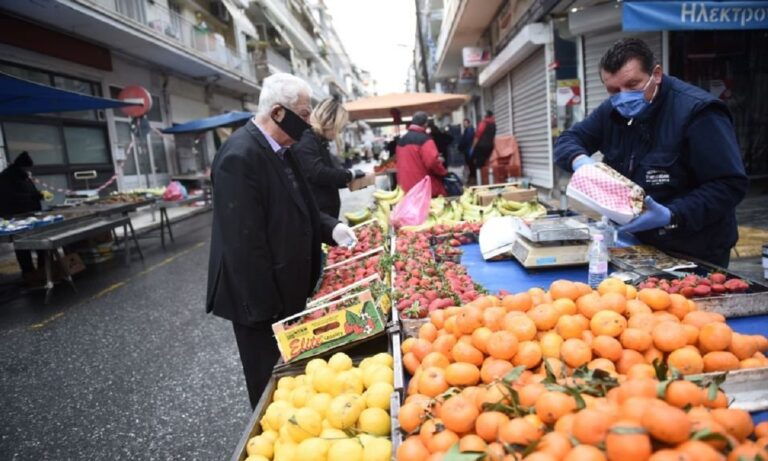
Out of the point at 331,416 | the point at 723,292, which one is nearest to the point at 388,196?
the point at 723,292

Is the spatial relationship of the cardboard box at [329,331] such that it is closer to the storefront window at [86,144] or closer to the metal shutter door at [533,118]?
the metal shutter door at [533,118]

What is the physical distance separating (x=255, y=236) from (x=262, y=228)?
0.07 m

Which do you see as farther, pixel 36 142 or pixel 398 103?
pixel 36 142

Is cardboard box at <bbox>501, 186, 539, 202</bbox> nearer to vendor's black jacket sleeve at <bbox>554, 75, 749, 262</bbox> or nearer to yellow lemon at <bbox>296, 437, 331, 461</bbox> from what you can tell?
vendor's black jacket sleeve at <bbox>554, 75, 749, 262</bbox>

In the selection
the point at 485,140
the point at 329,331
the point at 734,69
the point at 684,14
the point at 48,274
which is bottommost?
the point at 48,274

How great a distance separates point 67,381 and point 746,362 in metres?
4.80

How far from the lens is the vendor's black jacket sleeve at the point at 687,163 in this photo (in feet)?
7.70

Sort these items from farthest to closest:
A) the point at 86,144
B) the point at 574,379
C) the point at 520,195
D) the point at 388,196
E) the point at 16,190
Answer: the point at 86,144
the point at 16,190
the point at 388,196
the point at 520,195
the point at 574,379

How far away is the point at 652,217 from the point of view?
2.38 metres

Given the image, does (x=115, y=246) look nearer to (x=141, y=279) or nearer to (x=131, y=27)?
(x=141, y=279)

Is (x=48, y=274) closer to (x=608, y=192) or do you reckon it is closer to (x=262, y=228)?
(x=262, y=228)

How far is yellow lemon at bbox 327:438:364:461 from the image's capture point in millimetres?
1527

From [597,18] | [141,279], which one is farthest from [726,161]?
[141,279]

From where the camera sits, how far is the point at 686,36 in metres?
8.23
